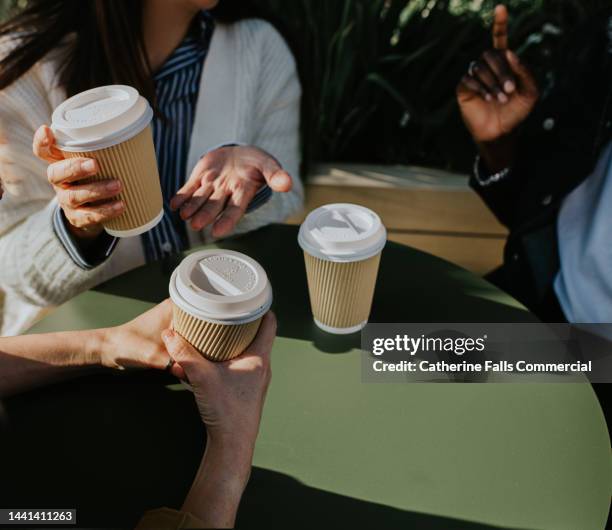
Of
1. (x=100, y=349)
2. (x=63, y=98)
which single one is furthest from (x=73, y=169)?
(x=63, y=98)

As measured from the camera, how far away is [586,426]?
3.01ft

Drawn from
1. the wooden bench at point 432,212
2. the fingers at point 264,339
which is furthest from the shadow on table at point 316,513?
the wooden bench at point 432,212

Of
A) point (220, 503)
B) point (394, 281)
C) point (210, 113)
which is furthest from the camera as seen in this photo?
point (210, 113)

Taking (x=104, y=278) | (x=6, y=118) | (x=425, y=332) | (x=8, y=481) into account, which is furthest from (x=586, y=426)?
(x=6, y=118)

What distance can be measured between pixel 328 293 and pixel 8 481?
1.89ft

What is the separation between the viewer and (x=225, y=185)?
127 centimetres

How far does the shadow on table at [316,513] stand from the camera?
0.79m

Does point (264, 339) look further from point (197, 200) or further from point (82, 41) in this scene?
point (82, 41)

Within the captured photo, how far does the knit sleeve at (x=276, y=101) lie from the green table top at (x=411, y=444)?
61cm

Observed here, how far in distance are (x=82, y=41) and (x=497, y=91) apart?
1003 mm

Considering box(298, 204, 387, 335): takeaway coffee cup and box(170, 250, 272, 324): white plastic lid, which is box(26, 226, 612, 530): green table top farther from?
box(170, 250, 272, 324): white plastic lid

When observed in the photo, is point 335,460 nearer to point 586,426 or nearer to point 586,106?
point 586,426

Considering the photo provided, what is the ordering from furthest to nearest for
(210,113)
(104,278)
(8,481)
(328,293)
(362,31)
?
(362,31)
(210,113)
(104,278)
(328,293)
(8,481)

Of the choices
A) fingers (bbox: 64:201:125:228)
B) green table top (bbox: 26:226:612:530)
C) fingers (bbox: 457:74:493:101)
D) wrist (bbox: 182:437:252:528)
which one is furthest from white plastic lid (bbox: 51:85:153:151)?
fingers (bbox: 457:74:493:101)
